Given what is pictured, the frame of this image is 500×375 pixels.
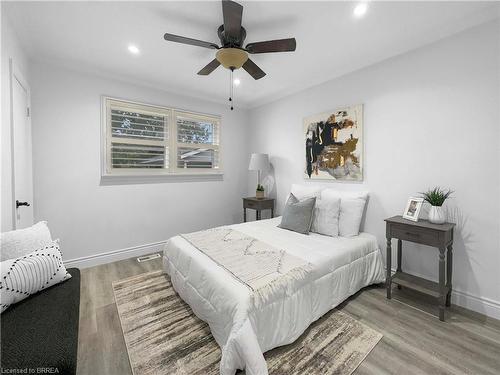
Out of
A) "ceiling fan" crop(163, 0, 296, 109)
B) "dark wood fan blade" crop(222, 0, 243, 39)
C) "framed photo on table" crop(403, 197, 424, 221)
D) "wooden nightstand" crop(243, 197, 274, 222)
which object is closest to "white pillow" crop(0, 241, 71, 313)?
"ceiling fan" crop(163, 0, 296, 109)

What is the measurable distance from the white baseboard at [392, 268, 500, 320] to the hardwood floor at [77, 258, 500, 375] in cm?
7

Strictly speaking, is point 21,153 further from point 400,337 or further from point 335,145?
point 400,337

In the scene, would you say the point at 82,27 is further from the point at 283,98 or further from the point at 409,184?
the point at 409,184

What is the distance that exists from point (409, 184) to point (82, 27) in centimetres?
360

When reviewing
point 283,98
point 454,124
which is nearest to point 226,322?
point 454,124

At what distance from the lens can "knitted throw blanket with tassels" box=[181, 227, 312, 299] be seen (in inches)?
62.6

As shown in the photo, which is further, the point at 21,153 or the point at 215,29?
the point at 21,153

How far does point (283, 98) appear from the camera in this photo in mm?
3848

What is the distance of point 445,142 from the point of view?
218 centimetres

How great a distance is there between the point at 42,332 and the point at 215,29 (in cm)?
248

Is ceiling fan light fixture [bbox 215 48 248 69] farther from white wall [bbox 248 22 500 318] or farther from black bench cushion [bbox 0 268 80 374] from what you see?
black bench cushion [bbox 0 268 80 374]

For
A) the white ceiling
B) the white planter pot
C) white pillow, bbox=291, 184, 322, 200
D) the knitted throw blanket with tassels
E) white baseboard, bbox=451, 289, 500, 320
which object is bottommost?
white baseboard, bbox=451, 289, 500, 320

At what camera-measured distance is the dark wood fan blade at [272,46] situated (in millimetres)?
1867

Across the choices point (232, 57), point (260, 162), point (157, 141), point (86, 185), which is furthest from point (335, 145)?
point (86, 185)
